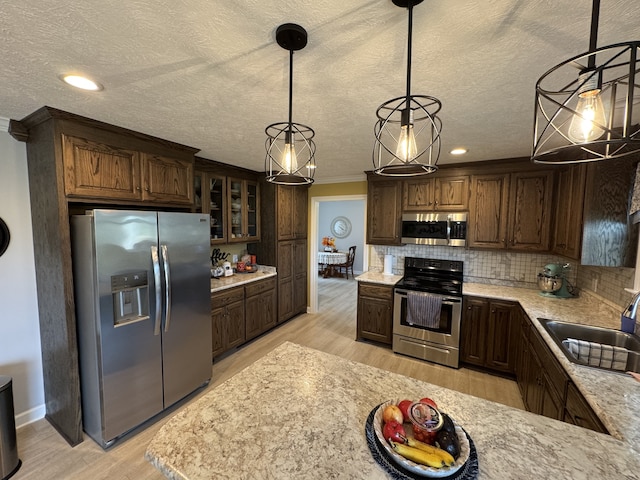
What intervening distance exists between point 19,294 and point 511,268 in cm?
488

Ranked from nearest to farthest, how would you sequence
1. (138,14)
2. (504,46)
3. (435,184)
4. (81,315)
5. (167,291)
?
(138,14) < (504,46) < (81,315) < (167,291) < (435,184)

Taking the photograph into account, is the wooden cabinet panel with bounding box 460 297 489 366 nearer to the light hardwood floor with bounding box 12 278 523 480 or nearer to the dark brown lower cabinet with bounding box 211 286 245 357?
the light hardwood floor with bounding box 12 278 523 480

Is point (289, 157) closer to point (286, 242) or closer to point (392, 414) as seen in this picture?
point (392, 414)

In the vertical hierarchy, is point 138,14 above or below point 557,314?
above

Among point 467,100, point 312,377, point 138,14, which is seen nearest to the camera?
point 138,14

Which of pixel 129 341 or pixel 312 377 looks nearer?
pixel 312 377

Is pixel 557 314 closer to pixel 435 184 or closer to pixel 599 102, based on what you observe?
pixel 435 184

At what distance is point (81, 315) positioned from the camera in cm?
198

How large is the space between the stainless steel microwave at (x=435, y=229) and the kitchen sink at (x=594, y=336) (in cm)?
132

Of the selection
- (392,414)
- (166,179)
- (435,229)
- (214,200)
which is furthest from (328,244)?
(392,414)

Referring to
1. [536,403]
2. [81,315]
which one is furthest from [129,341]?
[536,403]

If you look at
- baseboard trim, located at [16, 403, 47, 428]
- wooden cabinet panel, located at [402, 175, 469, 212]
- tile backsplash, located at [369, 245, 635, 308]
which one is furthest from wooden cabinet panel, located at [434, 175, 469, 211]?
baseboard trim, located at [16, 403, 47, 428]

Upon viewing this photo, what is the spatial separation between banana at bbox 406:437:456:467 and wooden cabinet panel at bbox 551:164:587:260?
7.24 feet

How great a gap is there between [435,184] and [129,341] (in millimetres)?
3545
